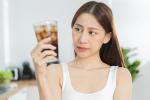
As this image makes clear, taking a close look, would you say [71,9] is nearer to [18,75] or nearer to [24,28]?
[24,28]

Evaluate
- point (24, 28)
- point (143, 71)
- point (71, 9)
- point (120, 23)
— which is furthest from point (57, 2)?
point (143, 71)

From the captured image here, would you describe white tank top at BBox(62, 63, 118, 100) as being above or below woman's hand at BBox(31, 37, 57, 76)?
below

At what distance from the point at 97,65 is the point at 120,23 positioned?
7.78 feet

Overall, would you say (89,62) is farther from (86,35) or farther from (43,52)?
(43,52)

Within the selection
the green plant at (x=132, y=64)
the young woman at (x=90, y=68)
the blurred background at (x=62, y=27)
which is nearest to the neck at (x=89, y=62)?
the young woman at (x=90, y=68)

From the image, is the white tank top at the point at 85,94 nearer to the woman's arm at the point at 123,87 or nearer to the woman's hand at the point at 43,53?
the woman's arm at the point at 123,87

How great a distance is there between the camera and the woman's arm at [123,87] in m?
1.39

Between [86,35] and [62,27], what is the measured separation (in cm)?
248

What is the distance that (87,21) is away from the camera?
134 cm

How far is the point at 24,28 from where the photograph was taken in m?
3.78

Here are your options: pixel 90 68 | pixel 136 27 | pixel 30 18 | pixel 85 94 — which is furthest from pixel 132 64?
pixel 85 94

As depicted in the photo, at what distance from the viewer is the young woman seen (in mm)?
1321

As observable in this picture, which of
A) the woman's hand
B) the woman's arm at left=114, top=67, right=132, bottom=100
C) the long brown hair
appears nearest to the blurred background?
the long brown hair

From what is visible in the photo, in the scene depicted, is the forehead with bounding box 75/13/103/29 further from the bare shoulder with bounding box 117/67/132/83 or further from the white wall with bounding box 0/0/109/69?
the white wall with bounding box 0/0/109/69
